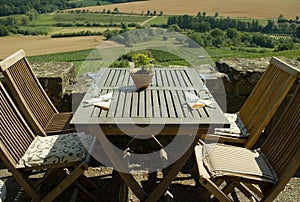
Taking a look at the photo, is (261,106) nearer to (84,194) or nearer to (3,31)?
(84,194)

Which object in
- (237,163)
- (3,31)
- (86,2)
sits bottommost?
(86,2)

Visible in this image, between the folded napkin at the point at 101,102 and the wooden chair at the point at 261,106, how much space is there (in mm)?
818

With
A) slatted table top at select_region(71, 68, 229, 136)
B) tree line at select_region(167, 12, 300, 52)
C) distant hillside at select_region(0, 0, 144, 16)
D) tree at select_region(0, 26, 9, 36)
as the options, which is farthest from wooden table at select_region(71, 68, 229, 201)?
distant hillside at select_region(0, 0, 144, 16)

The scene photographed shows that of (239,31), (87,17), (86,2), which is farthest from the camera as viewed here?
(86,2)

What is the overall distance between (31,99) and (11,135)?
23.4 inches

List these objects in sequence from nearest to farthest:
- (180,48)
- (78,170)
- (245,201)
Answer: (78,170)
(245,201)
(180,48)

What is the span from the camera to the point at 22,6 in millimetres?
23812

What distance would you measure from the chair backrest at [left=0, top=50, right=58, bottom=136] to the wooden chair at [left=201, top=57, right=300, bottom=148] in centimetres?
147

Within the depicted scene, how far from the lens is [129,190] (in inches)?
117

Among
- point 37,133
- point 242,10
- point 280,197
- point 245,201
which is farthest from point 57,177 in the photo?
point 242,10

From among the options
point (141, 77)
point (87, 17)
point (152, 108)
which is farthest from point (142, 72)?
point (87, 17)

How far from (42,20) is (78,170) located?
24.9 meters

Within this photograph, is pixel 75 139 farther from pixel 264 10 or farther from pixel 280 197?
pixel 264 10

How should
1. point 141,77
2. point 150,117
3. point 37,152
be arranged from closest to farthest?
point 150,117 < point 37,152 < point 141,77
